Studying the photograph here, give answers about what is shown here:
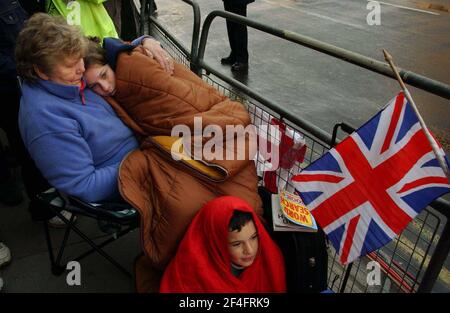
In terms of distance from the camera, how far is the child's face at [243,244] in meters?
1.88

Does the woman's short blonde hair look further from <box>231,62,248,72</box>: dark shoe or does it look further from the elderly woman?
<box>231,62,248,72</box>: dark shoe

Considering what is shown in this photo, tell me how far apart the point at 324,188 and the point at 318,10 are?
30.0 feet

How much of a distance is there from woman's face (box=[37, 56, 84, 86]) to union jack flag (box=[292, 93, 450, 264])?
1.21 metres

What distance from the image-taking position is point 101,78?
226cm

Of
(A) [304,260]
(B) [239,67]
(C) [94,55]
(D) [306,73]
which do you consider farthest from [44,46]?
(D) [306,73]

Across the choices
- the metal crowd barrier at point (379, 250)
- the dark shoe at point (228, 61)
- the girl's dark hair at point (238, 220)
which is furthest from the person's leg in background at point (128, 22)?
the girl's dark hair at point (238, 220)

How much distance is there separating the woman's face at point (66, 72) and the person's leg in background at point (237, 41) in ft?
12.4

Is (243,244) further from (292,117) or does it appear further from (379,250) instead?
(379,250)

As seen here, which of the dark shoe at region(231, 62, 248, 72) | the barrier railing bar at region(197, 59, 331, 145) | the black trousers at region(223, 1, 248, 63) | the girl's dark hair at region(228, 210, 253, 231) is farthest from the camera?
the dark shoe at region(231, 62, 248, 72)

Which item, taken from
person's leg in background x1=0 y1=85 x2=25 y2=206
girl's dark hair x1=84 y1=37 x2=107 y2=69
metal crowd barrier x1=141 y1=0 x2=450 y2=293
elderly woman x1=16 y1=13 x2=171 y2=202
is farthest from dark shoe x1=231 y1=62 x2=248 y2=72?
elderly woman x1=16 y1=13 x2=171 y2=202

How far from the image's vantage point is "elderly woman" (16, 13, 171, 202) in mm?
2016

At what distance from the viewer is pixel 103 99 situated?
230 centimetres

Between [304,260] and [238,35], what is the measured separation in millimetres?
4515
